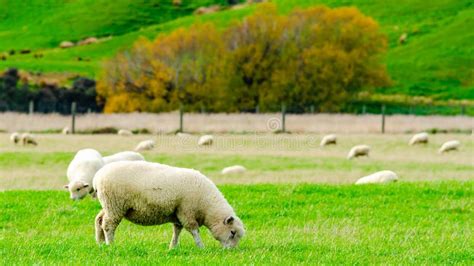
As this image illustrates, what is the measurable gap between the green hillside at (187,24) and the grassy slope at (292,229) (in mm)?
72281

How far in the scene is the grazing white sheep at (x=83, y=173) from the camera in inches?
771

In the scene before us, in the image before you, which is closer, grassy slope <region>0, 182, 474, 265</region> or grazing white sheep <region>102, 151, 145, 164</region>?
grassy slope <region>0, 182, 474, 265</region>

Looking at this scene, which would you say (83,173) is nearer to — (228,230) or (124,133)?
(228,230)

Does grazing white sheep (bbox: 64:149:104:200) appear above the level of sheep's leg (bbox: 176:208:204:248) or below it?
below

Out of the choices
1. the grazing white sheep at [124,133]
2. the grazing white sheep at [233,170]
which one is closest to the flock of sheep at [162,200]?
the grazing white sheep at [233,170]

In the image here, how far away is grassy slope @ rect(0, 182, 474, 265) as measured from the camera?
452 inches

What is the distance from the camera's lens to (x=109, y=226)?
12055mm

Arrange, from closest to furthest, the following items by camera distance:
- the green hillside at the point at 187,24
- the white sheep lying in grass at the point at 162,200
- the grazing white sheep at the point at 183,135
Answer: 1. the white sheep lying in grass at the point at 162,200
2. the grazing white sheep at the point at 183,135
3. the green hillside at the point at 187,24

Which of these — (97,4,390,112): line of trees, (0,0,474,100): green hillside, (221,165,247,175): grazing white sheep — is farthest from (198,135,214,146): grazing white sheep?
(0,0,474,100): green hillside

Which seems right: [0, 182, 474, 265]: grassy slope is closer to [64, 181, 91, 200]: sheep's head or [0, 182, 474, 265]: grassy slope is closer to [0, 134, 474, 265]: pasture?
[0, 134, 474, 265]: pasture

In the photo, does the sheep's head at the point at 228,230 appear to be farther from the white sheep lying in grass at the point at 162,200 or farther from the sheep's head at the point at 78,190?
the sheep's head at the point at 78,190

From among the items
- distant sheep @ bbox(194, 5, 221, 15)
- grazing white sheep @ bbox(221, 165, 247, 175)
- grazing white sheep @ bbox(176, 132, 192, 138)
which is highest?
distant sheep @ bbox(194, 5, 221, 15)

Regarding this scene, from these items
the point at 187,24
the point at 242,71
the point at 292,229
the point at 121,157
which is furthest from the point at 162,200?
the point at 187,24

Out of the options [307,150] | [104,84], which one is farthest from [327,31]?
[307,150]
